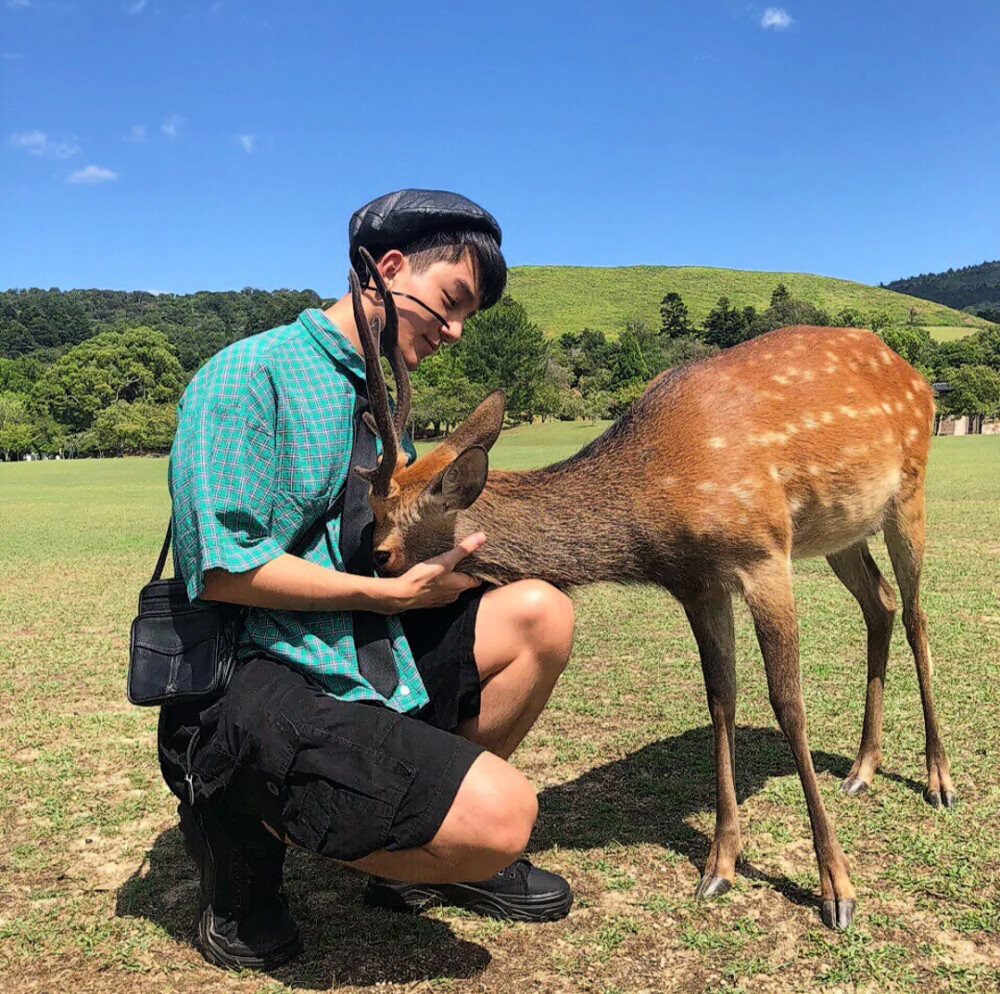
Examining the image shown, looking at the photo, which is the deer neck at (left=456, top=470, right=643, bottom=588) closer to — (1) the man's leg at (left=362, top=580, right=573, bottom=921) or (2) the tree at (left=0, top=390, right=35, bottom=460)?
(1) the man's leg at (left=362, top=580, right=573, bottom=921)

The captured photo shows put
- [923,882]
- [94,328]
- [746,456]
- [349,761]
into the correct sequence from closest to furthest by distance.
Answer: [349,761]
[923,882]
[746,456]
[94,328]

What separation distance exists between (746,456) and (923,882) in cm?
176

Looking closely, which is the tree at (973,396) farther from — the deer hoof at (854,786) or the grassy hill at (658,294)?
the deer hoof at (854,786)

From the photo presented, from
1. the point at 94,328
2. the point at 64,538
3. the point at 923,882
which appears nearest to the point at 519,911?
the point at 923,882

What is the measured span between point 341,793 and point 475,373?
3205 inches

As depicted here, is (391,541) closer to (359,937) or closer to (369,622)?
(369,622)

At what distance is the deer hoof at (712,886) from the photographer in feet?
11.2

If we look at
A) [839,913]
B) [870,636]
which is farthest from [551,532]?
[870,636]

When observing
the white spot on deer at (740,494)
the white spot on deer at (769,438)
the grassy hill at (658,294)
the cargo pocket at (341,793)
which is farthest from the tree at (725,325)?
the cargo pocket at (341,793)

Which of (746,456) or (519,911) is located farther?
(746,456)

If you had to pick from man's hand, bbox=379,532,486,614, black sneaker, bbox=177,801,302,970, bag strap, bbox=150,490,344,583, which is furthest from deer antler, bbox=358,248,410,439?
black sneaker, bbox=177,801,302,970

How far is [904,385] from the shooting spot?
15.0ft

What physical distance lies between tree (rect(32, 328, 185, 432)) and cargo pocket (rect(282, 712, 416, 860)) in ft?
273

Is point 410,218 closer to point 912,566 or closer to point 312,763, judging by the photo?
point 312,763
